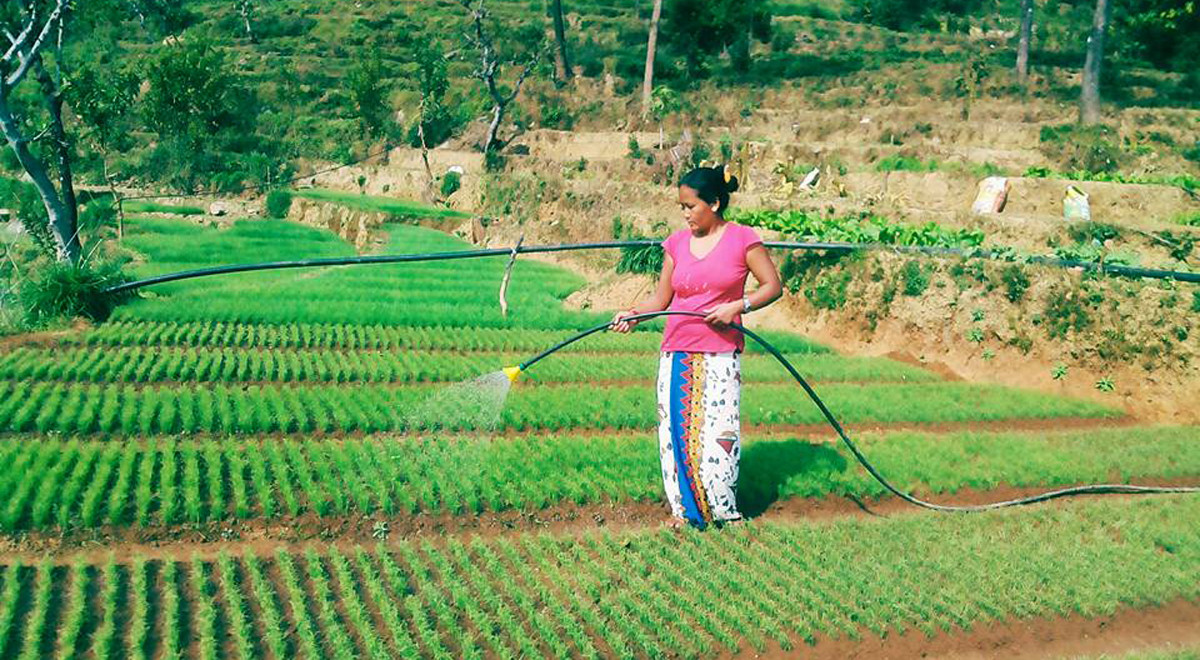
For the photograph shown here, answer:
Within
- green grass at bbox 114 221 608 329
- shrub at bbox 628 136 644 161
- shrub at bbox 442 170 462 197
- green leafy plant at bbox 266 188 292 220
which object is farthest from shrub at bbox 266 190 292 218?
shrub at bbox 628 136 644 161

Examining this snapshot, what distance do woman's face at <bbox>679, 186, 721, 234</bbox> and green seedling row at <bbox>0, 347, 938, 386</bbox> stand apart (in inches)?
201

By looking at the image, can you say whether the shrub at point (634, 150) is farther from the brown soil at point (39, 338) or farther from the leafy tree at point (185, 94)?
the brown soil at point (39, 338)

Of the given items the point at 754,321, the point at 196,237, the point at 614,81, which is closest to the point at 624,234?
the point at 754,321

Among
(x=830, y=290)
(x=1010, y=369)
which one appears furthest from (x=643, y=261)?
(x=1010, y=369)

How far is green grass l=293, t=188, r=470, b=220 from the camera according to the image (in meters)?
27.8

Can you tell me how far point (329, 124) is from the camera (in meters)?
43.2

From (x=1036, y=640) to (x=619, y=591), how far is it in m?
2.44

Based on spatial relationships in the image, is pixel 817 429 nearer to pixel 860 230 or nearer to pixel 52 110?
pixel 860 230

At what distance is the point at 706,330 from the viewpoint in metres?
6.04

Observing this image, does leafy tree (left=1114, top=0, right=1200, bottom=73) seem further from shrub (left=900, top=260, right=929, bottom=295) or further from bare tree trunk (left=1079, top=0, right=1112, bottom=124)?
shrub (left=900, top=260, right=929, bottom=295)

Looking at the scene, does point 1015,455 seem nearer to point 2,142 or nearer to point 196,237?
point 196,237

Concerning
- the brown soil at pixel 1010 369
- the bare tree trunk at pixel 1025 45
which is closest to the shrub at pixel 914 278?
the brown soil at pixel 1010 369

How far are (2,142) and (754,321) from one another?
34163 millimetres

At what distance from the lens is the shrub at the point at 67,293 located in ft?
36.7
